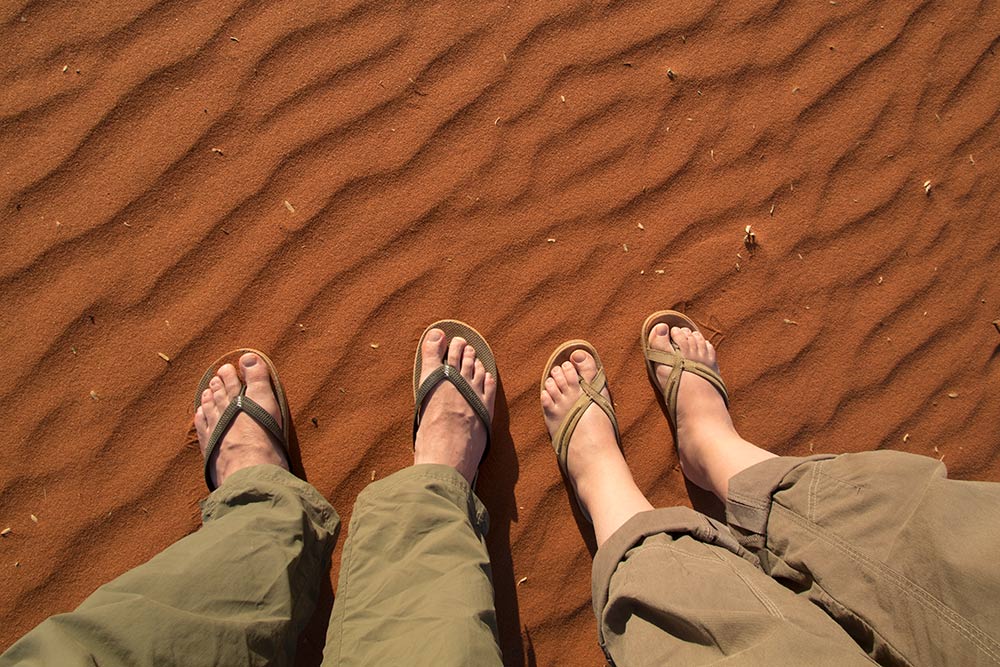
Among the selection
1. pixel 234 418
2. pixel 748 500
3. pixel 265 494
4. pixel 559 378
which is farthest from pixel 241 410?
pixel 748 500

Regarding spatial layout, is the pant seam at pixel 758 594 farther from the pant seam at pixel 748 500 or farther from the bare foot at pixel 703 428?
the bare foot at pixel 703 428

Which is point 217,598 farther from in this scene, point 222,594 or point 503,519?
point 503,519

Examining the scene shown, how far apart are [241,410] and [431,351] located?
1.95 ft

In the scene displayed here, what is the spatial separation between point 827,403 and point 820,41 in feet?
4.19

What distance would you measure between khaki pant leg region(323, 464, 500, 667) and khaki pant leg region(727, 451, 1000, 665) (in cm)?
71

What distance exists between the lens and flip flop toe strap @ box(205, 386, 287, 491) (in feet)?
5.86

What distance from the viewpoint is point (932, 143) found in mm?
2125

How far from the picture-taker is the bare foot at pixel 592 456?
174 centimetres

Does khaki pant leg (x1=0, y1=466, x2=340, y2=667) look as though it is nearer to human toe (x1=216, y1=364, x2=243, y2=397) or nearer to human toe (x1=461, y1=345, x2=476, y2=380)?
human toe (x1=216, y1=364, x2=243, y2=397)

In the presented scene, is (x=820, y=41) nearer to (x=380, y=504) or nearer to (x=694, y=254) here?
(x=694, y=254)

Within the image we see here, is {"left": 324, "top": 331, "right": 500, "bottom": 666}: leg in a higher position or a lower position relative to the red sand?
lower

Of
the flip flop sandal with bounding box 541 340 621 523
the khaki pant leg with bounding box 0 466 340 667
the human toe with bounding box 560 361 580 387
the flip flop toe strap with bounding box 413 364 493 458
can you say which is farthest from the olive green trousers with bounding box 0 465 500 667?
the human toe with bounding box 560 361 580 387

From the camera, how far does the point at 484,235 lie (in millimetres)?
1971

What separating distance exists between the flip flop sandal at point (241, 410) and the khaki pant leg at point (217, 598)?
22 centimetres
